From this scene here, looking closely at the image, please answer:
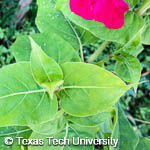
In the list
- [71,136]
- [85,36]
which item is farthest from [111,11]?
[71,136]

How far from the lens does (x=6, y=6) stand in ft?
5.83

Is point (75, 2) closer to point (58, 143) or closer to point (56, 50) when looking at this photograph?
point (56, 50)

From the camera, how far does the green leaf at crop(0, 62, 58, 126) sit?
463mm

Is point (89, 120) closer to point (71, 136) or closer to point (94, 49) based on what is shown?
point (71, 136)

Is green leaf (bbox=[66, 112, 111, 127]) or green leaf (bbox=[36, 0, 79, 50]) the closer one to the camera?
green leaf (bbox=[66, 112, 111, 127])

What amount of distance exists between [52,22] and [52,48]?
153 millimetres

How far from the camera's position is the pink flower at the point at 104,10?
0.48 meters

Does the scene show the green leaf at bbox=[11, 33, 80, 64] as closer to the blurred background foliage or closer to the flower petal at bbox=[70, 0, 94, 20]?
the flower petal at bbox=[70, 0, 94, 20]

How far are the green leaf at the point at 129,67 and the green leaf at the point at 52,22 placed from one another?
163mm

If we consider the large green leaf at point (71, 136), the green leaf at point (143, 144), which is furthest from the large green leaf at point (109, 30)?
the green leaf at point (143, 144)

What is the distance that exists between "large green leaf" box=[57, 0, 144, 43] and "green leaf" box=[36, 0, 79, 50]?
15 cm

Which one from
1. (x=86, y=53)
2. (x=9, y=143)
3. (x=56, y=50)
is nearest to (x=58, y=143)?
(x=9, y=143)

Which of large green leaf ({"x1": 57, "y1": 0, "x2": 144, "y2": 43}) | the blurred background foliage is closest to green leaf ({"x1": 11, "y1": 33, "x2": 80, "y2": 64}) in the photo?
large green leaf ({"x1": 57, "y1": 0, "x2": 144, "y2": 43})

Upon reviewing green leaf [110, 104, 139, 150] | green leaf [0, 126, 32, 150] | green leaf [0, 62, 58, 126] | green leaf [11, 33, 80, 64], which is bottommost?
green leaf [110, 104, 139, 150]
